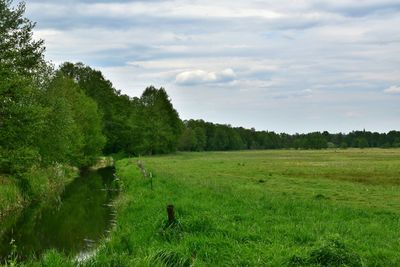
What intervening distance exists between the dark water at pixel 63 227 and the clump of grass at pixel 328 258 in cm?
821

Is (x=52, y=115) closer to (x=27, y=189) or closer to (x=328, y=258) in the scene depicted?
(x=27, y=189)

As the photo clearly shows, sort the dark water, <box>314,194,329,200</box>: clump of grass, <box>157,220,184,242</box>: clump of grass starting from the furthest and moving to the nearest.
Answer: <box>314,194,329,200</box>: clump of grass
the dark water
<box>157,220,184,242</box>: clump of grass

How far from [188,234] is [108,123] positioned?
3519 inches

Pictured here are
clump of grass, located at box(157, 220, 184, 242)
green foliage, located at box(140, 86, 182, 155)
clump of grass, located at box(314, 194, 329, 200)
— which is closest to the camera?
clump of grass, located at box(157, 220, 184, 242)

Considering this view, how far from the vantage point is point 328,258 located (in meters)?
13.0

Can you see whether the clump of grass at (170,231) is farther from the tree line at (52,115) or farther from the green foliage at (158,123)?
the green foliage at (158,123)

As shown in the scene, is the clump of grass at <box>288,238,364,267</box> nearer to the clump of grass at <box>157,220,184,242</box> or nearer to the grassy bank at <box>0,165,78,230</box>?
the clump of grass at <box>157,220,184,242</box>

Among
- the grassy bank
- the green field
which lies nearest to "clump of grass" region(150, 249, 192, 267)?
the green field

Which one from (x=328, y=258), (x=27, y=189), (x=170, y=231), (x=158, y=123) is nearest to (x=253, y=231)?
(x=170, y=231)

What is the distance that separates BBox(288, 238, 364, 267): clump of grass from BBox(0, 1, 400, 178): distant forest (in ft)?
70.2

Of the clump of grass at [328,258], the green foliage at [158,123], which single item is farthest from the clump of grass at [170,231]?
the green foliage at [158,123]

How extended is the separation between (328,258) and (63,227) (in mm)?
16300

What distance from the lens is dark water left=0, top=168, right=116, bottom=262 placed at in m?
20.2

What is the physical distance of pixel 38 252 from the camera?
756 inches
